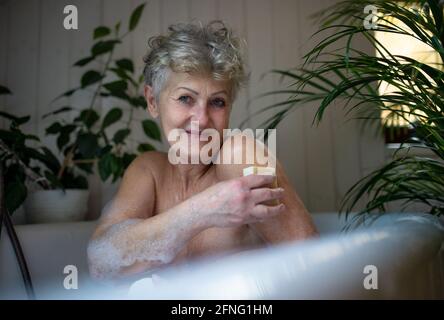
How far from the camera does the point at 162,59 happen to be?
34.3 inches

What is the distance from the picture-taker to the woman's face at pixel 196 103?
83 centimetres

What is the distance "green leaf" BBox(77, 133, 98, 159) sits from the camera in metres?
1.43

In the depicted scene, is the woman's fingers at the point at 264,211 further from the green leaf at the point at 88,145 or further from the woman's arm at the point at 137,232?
the green leaf at the point at 88,145

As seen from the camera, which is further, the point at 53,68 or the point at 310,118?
the point at 310,118

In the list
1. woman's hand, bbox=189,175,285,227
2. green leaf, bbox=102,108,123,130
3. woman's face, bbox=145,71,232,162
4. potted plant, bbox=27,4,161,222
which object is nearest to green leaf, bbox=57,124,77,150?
potted plant, bbox=27,4,161,222

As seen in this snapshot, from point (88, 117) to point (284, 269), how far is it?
1.18 meters

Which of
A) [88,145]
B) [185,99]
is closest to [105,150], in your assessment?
[88,145]

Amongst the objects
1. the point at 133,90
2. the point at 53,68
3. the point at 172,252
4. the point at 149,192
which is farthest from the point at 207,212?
the point at 53,68

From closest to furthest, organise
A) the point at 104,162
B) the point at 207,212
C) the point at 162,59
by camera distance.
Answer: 1. the point at 207,212
2. the point at 162,59
3. the point at 104,162

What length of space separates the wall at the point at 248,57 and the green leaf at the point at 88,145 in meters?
0.27

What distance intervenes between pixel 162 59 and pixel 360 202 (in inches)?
48.8

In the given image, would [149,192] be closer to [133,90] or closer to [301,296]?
[301,296]

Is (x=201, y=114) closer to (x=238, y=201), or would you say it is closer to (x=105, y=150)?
(x=238, y=201)

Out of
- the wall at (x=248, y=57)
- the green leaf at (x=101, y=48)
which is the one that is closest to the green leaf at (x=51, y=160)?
the wall at (x=248, y=57)
